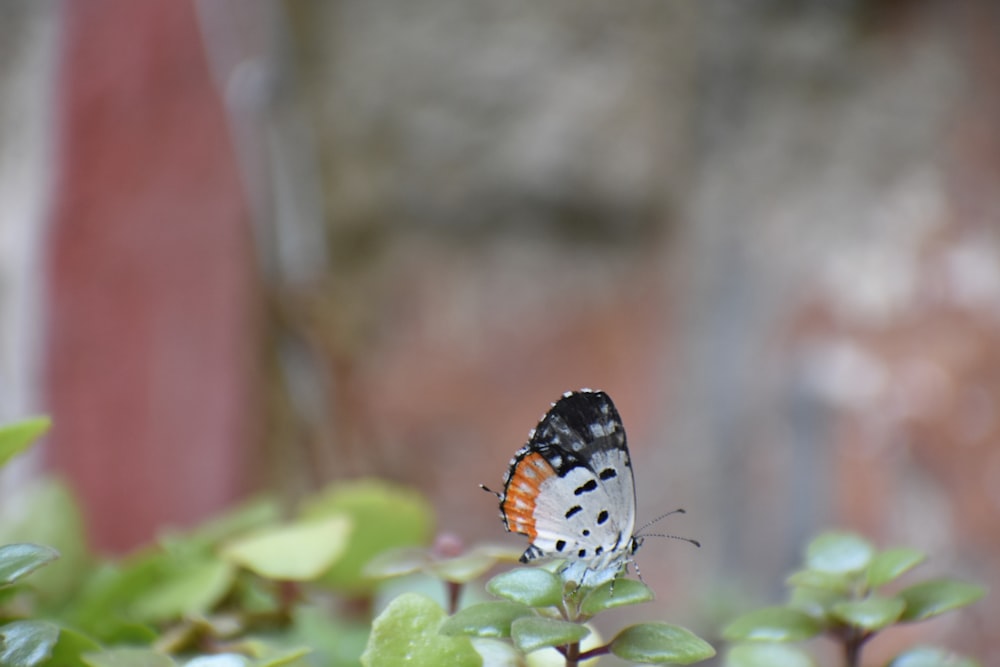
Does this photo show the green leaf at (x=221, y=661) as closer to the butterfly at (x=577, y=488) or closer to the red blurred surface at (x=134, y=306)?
the butterfly at (x=577, y=488)

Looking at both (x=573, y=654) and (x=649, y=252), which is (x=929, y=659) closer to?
(x=573, y=654)

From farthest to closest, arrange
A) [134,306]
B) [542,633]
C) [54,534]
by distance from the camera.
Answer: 1. [134,306]
2. [54,534]
3. [542,633]

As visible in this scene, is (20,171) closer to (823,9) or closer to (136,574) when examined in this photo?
(136,574)

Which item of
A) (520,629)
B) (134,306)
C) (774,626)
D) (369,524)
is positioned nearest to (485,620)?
(520,629)

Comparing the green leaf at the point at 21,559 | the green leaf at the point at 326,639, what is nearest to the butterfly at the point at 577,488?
the green leaf at the point at 326,639

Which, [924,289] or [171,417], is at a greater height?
[924,289]

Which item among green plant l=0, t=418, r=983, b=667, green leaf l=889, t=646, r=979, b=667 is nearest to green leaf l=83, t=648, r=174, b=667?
green plant l=0, t=418, r=983, b=667

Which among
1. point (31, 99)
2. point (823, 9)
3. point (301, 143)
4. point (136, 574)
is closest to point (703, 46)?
point (823, 9)
